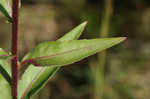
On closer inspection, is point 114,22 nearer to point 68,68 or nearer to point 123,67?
point 123,67

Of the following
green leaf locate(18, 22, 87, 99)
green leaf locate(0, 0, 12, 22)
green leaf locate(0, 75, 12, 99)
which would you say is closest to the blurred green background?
green leaf locate(18, 22, 87, 99)

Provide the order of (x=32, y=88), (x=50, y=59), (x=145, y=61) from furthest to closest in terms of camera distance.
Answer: (x=145, y=61), (x=32, y=88), (x=50, y=59)

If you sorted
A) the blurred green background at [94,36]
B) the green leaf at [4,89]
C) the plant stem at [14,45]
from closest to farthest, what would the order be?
the plant stem at [14,45] → the green leaf at [4,89] → the blurred green background at [94,36]

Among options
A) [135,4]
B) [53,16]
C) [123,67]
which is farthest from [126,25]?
[53,16]

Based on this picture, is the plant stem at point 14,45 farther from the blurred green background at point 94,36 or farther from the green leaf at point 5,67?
the blurred green background at point 94,36

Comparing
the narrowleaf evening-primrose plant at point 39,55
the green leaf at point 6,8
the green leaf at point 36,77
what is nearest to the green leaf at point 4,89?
the narrowleaf evening-primrose plant at point 39,55

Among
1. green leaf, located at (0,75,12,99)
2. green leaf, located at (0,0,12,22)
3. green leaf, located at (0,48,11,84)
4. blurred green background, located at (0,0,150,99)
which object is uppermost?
green leaf, located at (0,0,12,22)

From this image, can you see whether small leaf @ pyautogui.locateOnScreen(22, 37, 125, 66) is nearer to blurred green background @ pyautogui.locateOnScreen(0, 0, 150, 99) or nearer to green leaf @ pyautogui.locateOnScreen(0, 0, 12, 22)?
green leaf @ pyautogui.locateOnScreen(0, 0, 12, 22)
